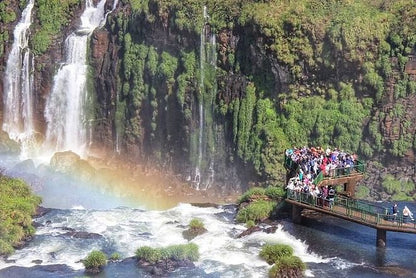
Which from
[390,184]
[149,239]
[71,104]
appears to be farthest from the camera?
[71,104]

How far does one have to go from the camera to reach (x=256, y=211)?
4500 centimetres

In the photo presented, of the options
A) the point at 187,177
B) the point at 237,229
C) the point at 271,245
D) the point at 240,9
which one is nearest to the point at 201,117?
the point at 187,177

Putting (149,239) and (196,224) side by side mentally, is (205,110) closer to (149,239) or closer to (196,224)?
(196,224)

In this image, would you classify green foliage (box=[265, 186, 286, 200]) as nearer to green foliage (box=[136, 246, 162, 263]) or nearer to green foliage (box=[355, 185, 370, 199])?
green foliage (box=[355, 185, 370, 199])

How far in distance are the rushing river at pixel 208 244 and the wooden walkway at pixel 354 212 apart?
1.45 metres

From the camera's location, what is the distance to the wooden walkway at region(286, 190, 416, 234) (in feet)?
127

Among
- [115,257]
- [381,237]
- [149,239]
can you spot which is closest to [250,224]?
[149,239]

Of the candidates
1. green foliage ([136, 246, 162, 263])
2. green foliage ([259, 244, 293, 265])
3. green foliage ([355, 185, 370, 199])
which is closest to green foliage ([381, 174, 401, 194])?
green foliage ([355, 185, 370, 199])

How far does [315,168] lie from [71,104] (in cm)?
3130

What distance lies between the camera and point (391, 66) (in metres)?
55.9

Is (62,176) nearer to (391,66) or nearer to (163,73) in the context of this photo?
(163,73)

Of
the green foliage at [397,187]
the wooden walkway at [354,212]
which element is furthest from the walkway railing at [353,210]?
the green foliage at [397,187]

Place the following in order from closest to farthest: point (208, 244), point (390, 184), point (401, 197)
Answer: point (208, 244), point (401, 197), point (390, 184)

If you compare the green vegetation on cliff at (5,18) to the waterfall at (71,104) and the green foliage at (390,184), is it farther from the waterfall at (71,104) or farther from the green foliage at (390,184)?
the green foliage at (390,184)
